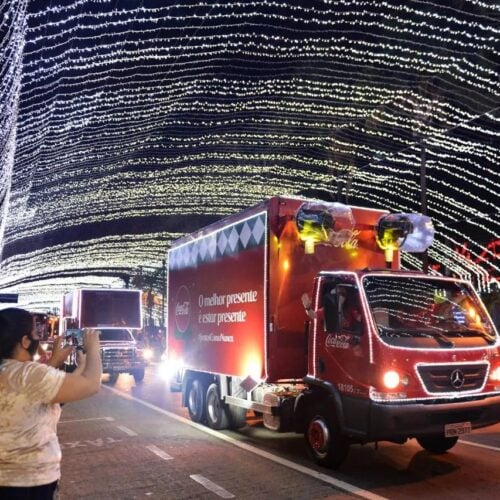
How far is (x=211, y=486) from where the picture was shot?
6.75 meters

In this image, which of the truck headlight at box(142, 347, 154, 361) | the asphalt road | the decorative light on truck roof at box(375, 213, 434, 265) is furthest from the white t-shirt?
the truck headlight at box(142, 347, 154, 361)

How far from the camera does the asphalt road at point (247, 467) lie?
6520mm

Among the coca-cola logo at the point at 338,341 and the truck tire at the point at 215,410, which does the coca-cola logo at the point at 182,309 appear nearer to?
the truck tire at the point at 215,410

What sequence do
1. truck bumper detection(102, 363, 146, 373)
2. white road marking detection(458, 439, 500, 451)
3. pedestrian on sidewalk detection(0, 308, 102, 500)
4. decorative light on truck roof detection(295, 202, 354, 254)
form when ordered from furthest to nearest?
truck bumper detection(102, 363, 146, 373) < white road marking detection(458, 439, 500, 451) < decorative light on truck roof detection(295, 202, 354, 254) < pedestrian on sidewalk detection(0, 308, 102, 500)

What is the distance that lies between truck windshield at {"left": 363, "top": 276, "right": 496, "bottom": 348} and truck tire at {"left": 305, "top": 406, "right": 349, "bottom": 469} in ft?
4.37

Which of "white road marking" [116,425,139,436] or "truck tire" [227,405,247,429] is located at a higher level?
"truck tire" [227,405,247,429]

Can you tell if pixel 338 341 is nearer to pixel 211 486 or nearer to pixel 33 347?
pixel 211 486

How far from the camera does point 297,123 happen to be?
15.0 meters

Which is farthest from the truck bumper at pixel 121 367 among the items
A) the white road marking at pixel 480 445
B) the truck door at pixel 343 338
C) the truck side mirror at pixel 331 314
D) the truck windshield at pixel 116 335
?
the truck side mirror at pixel 331 314

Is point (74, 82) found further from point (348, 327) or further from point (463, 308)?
point (463, 308)

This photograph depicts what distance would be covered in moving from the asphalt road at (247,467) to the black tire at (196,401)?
0.23m

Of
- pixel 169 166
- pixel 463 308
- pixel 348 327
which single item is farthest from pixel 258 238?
pixel 169 166

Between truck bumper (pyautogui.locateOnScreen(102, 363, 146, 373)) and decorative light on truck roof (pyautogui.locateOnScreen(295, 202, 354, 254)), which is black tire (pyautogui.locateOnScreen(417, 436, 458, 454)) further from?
truck bumper (pyautogui.locateOnScreen(102, 363, 146, 373))

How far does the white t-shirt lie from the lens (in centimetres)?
315
